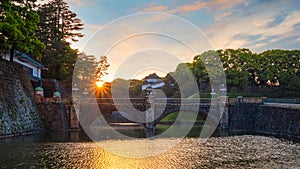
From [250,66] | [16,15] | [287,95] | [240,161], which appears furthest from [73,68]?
[240,161]

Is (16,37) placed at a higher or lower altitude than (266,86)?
higher

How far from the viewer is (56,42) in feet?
→ 178

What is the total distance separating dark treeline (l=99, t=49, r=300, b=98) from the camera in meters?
63.2

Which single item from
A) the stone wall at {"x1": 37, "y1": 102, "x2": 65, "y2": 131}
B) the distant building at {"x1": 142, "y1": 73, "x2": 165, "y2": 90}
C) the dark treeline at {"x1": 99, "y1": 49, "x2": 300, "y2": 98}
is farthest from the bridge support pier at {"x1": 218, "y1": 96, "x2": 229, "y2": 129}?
the distant building at {"x1": 142, "y1": 73, "x2": 165, "y2": 90}

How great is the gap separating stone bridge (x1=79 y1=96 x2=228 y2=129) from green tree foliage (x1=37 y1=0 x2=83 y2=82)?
14.8 m

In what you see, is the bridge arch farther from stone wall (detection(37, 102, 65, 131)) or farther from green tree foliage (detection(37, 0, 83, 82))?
green tree foliage (detection(37, 0, 83, 82))

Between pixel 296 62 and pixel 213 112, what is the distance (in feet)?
101

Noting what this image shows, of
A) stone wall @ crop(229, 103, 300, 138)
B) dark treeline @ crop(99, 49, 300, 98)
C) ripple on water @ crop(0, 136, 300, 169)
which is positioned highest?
dark treeline @ crop(99, 49, 300, 98)

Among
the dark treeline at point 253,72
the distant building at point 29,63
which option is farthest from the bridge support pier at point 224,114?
the distant building at point 29,63

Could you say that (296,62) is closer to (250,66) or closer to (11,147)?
(250,66)

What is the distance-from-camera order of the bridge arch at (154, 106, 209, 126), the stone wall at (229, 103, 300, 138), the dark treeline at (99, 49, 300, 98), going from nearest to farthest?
the stone wall at (229, 103, 300, 138)
the bridge arch at (154, 106, 209, 126)
the dark treeline at (99, 49, 300, 98)

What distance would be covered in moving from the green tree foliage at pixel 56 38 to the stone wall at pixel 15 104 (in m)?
14.6

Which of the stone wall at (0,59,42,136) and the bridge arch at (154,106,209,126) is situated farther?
the bridge arch at (154,106,209,126)

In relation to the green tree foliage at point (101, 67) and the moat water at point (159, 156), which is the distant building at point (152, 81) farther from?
the moat water at point (159, 156)
